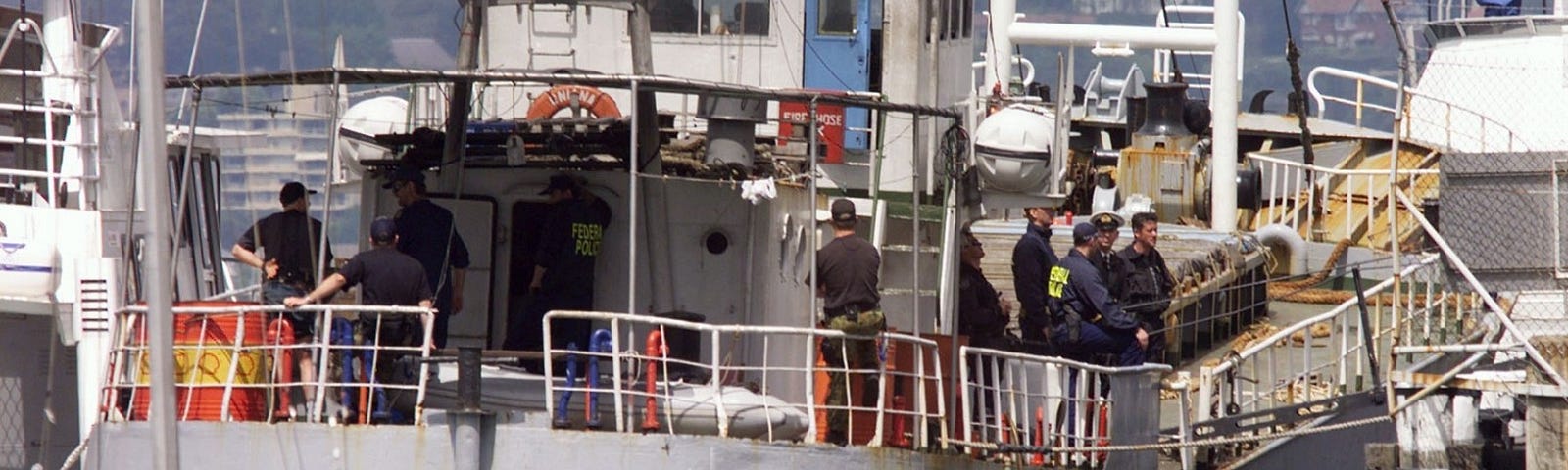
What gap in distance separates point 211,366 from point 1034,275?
590 cm

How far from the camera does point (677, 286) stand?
1599cm

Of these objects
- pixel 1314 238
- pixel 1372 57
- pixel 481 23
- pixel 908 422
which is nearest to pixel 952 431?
pixel 908 422

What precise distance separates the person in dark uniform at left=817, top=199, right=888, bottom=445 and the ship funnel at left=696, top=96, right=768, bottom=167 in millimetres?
674

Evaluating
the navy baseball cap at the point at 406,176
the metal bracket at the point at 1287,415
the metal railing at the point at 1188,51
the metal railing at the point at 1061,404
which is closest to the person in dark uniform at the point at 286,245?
the navy baseball cap at the point at 406,176

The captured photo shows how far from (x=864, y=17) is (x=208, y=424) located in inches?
301

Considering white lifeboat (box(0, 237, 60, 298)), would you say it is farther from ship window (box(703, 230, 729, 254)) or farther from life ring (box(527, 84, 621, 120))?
ship window (box(703, 230, 729, 254))

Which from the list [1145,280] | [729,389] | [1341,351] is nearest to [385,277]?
[729,389]

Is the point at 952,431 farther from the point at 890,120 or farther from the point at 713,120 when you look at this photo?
the point at 890,120

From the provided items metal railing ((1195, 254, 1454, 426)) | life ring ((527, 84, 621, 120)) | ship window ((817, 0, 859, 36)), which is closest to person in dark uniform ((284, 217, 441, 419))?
life ring ((527, 84, 621, 120))

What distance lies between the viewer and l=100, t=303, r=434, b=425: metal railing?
13.6 metres

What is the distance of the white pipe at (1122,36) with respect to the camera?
91.5 feet

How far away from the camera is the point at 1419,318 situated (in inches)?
709

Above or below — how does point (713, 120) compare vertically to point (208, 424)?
above

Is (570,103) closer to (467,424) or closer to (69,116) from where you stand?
(467,424)
